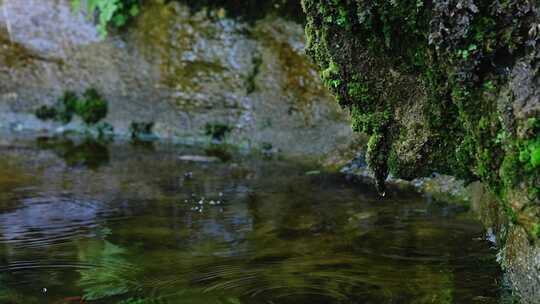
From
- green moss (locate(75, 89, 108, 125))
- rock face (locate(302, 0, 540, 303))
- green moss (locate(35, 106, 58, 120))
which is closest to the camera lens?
rock face (locate(302, 0, 540, 303))

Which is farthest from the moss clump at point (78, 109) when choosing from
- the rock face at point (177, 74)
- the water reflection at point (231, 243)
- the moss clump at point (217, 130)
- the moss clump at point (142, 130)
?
the water reflection at point (231, 243)

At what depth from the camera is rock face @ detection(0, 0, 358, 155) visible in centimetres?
856

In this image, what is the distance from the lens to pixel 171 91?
373 inches

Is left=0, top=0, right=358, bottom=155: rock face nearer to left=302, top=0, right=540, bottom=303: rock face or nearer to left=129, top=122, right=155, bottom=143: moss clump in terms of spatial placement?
left=129, top=122, right=155, bottom=143: moss clump

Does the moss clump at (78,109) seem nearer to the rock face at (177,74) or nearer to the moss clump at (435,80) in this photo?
the rock face at (177,74)

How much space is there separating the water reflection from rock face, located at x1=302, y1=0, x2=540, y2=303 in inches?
22.8

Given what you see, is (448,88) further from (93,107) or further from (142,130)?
(93,107)

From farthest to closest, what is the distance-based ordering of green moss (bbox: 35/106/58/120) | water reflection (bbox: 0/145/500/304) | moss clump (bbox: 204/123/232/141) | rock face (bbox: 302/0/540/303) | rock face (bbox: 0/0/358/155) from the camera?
green moss (bbox: 35/106/58/120) → moss clump (bbox: 204/123/232/141) → rock face (bbox: 0/0/358/155) → water reflection (bbox: 0/145/500/304) → rock face (bbox: 302/0/540/303)

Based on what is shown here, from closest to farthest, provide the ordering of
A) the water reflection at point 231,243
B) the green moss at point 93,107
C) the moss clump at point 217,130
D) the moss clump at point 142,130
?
the water reflection at point 231,243
the moss clump at point 217,130
the moss clump at point 142,130
the green moss at point 93,107

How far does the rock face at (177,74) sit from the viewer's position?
856cm

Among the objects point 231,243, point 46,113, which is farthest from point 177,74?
point 231,243

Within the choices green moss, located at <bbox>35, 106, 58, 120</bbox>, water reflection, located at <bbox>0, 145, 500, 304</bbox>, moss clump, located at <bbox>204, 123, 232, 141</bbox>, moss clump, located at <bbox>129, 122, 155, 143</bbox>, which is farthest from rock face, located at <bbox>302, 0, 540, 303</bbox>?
green moss, located at <bbox>35, 106, 58, 120</bbox>

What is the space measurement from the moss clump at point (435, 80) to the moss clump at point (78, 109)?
6.10m

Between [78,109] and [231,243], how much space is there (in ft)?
19.0
